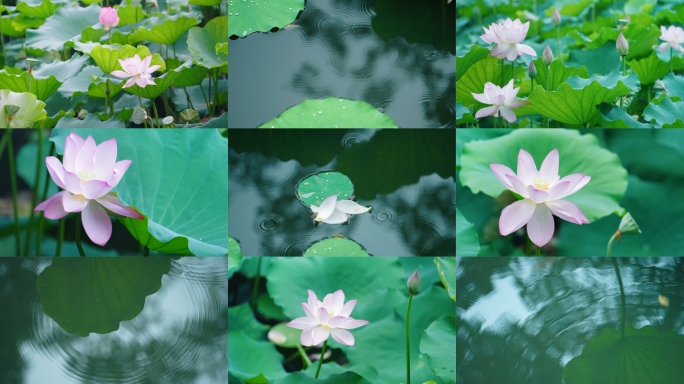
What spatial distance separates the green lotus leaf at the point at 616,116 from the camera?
1.23m

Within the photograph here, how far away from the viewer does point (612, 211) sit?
4.08 ft

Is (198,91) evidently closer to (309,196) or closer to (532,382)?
(309,196)

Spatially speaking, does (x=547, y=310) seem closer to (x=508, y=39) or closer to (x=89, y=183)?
(x=508, y=39)

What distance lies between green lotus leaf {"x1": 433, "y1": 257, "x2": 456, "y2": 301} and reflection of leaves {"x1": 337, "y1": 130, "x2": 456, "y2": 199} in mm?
183

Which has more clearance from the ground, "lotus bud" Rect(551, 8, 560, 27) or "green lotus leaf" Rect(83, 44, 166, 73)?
"lotus bud" Rect(551, 8, 560, 27)

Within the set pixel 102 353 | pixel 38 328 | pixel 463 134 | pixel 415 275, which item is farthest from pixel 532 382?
pixel 38 328

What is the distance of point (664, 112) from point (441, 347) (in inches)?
27.5

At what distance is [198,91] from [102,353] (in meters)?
0.60

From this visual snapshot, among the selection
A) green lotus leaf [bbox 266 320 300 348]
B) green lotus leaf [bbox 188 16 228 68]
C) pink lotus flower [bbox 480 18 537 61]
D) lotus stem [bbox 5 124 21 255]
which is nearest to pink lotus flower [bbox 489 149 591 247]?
pink lotus flower [bbox 480 18 537 61]

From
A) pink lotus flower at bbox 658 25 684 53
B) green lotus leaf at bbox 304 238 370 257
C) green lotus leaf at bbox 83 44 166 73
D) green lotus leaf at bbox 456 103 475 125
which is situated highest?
pink lotus flower at bbox 658 25 684 53

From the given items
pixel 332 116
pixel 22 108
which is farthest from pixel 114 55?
pixel 332 116

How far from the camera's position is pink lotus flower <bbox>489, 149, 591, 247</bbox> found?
1.20 m

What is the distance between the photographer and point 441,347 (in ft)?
4.14

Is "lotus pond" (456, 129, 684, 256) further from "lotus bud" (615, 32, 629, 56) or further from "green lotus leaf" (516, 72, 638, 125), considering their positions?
"lotus bud" (615, 32, 629, 56)
